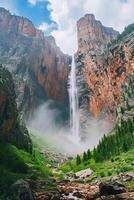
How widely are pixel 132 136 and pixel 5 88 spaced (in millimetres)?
47685

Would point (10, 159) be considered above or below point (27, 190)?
above

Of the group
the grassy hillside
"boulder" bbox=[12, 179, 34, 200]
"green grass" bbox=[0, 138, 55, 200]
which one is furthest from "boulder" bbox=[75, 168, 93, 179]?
"boulder" bbox=[12, 179, 34, 200]

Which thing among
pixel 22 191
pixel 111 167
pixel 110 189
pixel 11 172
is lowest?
pixel 110 189

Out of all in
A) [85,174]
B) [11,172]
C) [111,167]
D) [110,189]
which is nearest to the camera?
[110,189]

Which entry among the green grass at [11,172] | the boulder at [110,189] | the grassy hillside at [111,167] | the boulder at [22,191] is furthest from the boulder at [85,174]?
the boulder at [22,191]

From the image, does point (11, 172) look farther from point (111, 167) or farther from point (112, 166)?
point (112, 166)

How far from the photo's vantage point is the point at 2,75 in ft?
411

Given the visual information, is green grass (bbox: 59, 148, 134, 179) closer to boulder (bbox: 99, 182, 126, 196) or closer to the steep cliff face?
the steep cliff face

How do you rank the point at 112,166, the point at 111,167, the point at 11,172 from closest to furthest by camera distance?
1. the point at 11,172
2. the point at 111,167
3. the point at 112,166

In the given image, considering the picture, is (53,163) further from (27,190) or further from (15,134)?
(27,190)

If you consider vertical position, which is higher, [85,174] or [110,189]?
[85,174]

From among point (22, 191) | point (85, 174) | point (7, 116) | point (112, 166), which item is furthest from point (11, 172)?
point (7, 116)

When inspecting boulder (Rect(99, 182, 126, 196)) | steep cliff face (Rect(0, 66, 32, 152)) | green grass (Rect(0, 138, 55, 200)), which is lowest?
boulder (Rect(99, 182, 126, 196))

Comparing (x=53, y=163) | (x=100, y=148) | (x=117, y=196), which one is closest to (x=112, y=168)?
(x=100, y=148)
